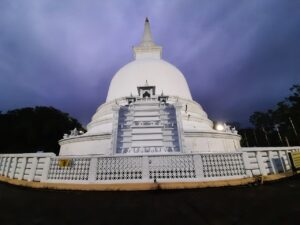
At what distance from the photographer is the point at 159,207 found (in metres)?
4.03

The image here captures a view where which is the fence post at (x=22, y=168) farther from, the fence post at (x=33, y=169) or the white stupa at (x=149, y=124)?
the white stupa at (x=149, y=124)

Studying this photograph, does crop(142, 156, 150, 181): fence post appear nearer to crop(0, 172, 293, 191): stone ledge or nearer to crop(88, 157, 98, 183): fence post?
crop(0, 172, 293, 191): stone ledge

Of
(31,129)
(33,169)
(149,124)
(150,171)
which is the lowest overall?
(150,171)

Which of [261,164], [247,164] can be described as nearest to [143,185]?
[247,164]

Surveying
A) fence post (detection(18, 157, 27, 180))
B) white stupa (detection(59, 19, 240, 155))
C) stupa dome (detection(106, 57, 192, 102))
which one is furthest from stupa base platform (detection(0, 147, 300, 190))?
stupa dome (detection(106, 57, 192, 102))

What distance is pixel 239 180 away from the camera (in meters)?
6.05

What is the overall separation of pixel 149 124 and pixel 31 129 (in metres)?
28.5

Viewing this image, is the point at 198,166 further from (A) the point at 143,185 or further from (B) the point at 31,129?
(B) the point at 31,129

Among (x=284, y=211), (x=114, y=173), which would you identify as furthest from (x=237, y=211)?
(x=114, y=173)

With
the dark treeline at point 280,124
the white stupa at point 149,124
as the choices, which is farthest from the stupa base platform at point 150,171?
the dark treeline at point 280,124

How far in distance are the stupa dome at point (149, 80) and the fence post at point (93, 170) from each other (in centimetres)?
996

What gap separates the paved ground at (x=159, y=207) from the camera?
330 cm

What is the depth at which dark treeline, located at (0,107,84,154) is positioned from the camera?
29.3m

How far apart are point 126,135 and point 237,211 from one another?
6.54 m
